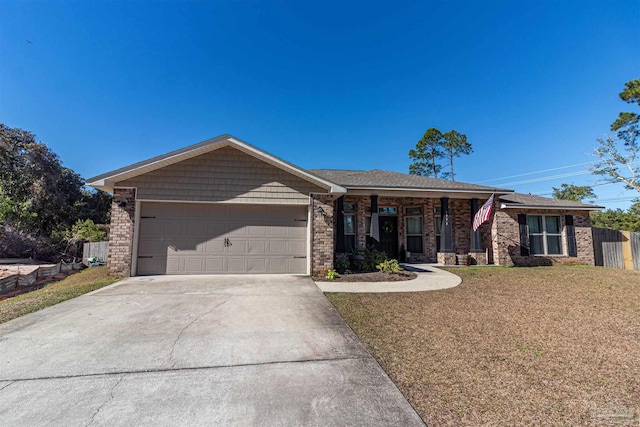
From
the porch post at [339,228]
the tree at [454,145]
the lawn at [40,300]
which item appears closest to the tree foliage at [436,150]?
the tree at [454,145]

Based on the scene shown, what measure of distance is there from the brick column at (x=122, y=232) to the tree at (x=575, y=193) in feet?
130

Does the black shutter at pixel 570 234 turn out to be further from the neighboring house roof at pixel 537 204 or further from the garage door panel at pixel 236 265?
the garage door panel at pixel 236 265

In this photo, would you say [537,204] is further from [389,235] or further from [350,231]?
[350,231]

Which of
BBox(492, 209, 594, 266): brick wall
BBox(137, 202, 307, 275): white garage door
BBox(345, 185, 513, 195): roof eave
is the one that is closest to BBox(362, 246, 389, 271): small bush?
BBox(137, 202, 307, 275): white garage door

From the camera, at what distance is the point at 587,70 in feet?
38.1

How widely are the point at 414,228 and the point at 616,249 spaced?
835 centimetres

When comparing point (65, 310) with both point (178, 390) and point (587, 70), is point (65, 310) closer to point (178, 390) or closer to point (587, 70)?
point (178, 390)

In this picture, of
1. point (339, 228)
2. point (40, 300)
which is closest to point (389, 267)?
point (339, 228)

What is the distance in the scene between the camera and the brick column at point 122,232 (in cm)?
723

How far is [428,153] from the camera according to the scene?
2733 cm

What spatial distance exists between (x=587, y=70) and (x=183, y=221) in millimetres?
17367

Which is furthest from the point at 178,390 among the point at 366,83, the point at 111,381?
the point at 366,83

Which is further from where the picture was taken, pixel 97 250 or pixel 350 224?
pixel 97 250

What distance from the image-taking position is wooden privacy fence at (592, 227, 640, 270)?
35.7 feet
